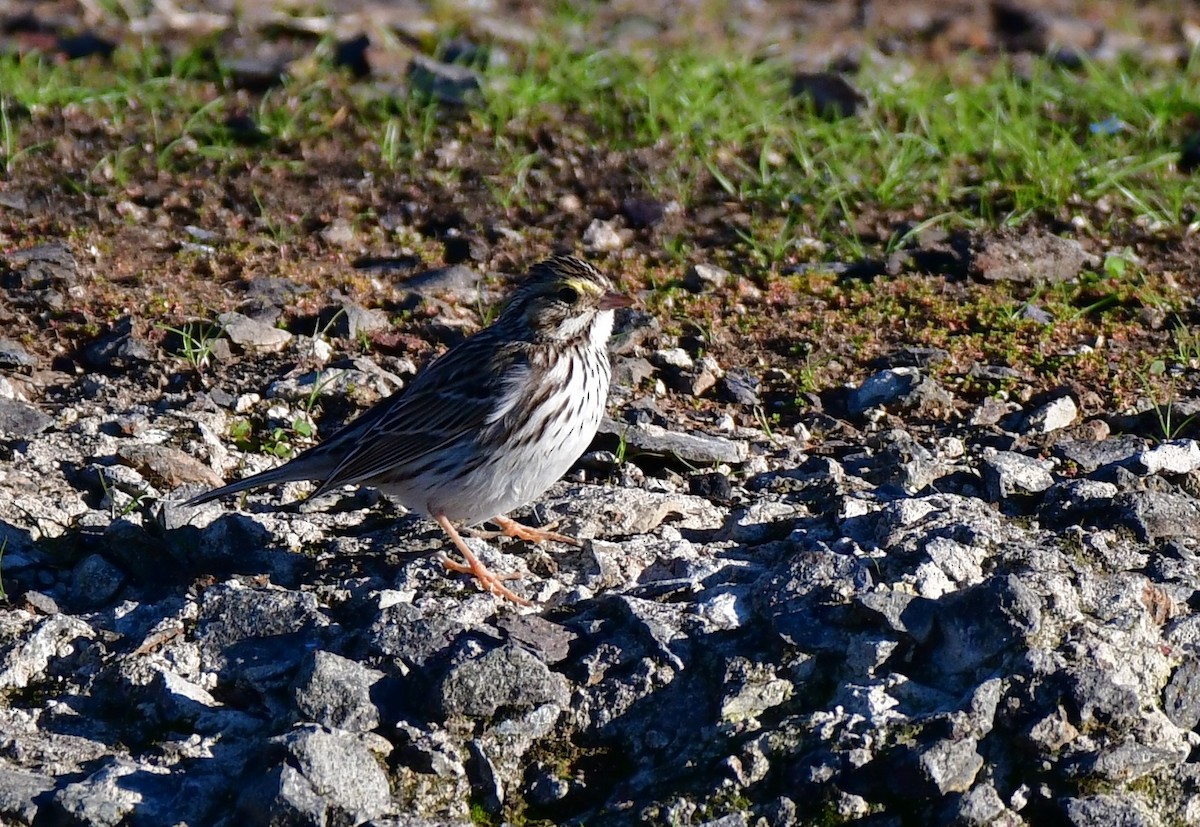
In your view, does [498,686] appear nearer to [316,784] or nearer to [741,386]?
[316,784]

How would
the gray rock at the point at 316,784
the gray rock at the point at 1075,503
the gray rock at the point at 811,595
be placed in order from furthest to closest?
Answer: the gray rock at the point at 1075,503
the gray rock at the point at 811,595
the gray rock at the point at 316,784

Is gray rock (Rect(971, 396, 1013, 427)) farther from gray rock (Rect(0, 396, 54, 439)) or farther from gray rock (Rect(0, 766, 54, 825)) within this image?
gray rock (Rect(0, 766, 54, 825))

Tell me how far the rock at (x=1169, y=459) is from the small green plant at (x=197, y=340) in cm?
374

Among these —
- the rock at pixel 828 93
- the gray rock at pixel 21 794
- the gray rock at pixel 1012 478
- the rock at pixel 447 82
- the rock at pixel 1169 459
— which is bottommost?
the rock at pixel 828 93

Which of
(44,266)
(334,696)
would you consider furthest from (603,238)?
(334,696)

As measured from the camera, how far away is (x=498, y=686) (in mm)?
4688

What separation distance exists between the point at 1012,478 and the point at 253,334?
3.25m

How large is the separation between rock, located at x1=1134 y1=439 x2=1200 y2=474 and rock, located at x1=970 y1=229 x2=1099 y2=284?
1.77 metres

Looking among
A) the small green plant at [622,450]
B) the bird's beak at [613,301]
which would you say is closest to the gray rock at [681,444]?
the small green plant at [622,450]

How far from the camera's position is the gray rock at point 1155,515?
5.38 metres

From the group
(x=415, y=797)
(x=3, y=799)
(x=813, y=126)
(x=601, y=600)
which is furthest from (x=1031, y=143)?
(x=3, y=799)

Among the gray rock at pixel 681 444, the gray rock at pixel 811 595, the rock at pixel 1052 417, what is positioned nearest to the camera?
the gray rock at pixel 811 595

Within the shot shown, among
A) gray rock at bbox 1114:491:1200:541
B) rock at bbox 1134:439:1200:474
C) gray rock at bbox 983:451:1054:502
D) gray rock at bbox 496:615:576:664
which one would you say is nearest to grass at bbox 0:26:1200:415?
rock at bbox 1134:439:1200:474

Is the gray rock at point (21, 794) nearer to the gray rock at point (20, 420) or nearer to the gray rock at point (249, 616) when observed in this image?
the gray rock at point (249, 616)
